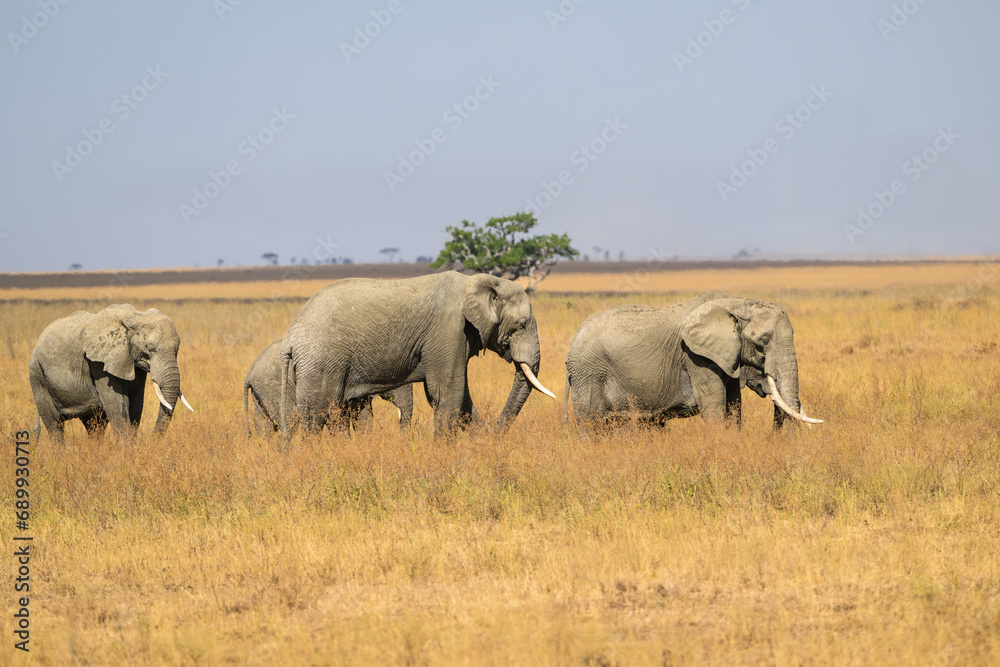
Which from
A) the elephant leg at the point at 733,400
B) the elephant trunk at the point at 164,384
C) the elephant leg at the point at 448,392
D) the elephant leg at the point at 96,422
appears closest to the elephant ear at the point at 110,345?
the elephant trunk at the point at 164,384

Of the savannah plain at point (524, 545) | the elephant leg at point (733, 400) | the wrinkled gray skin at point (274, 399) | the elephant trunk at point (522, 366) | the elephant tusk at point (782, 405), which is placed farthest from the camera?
the wrinkled gray skin at point (274, 399)

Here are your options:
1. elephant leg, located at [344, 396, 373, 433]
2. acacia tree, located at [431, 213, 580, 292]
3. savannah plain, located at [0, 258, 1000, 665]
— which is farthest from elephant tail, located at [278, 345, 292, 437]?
acacia tree, located at [431, 213, 580, 292]

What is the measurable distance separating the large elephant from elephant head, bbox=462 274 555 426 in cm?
71

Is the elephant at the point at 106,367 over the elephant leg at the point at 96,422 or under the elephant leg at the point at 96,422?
over

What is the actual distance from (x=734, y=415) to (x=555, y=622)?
187 inches

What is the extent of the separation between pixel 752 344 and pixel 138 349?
6846 mm

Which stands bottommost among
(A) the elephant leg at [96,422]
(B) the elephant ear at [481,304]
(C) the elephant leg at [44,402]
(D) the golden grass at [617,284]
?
(A) the elephant leg at [96,422]

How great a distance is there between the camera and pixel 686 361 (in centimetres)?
1001

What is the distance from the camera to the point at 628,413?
10266 mm

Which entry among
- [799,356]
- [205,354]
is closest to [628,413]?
[799,356]

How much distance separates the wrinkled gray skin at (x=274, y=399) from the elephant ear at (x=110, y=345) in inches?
56.4

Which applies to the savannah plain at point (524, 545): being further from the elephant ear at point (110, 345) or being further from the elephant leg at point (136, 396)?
the elephant ear at point (110, 345)

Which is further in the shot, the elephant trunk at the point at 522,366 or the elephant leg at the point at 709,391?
the elephant trunk at the point at 522,366

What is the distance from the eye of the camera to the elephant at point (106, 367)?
412 inches
